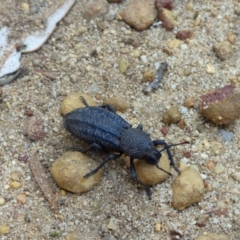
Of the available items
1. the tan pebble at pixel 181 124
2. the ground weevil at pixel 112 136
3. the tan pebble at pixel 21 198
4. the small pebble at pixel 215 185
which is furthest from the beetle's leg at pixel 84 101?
the small pebble at pixel 215 185

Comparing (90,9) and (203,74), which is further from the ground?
(90,9)

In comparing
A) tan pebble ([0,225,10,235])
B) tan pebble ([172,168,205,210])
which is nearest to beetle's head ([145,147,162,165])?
tan pebble ([172,168,205,210])

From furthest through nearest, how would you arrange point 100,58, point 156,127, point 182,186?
point 100,58, point 156,127, point 182,186

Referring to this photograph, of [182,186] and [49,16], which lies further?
[49,16]

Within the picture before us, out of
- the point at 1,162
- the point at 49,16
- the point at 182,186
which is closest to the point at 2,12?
the point at 49,16

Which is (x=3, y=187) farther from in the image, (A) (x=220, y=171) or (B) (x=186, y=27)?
(B) (x=186, y=27)

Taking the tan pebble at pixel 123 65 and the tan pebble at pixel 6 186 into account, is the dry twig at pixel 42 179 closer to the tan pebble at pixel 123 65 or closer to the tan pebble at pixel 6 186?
the tan pebble at pixel 6 186

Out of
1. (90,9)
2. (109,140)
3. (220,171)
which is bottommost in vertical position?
(220,171)
